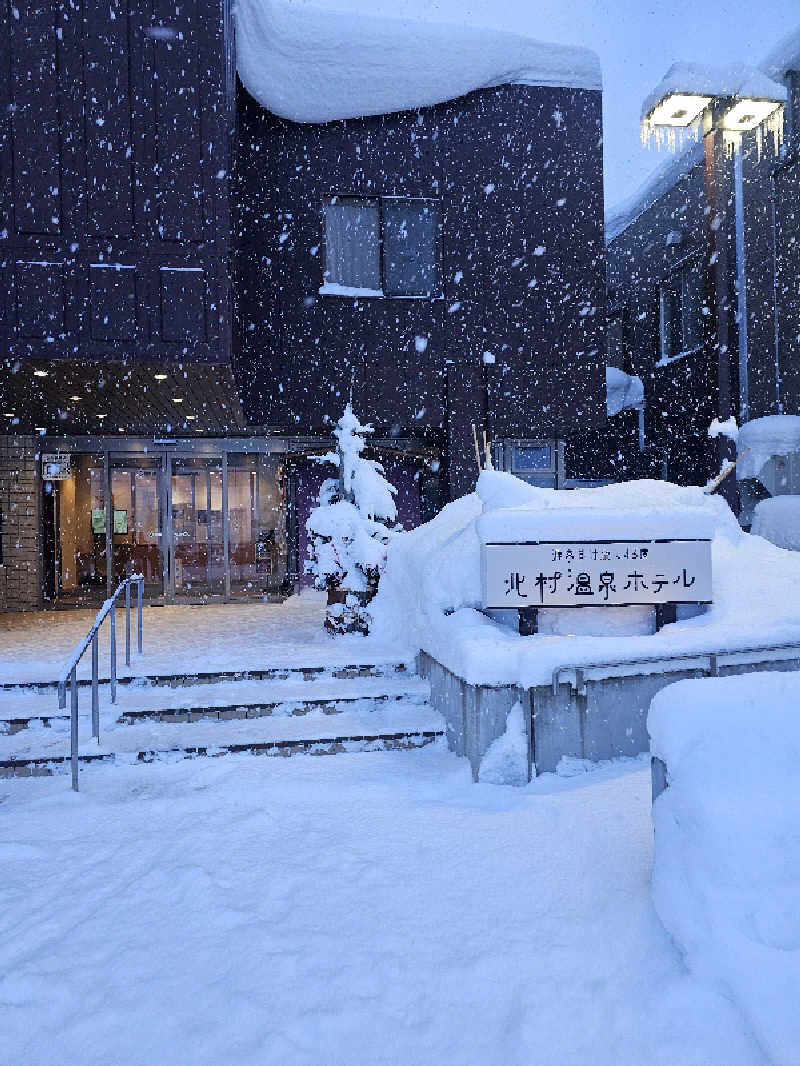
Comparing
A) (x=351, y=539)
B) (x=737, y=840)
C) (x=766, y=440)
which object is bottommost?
(x=737, y=840)

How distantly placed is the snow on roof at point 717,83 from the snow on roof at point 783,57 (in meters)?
3.98

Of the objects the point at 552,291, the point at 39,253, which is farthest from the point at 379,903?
the point at 552,291

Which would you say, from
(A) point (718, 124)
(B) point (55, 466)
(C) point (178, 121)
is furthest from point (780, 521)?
(B) point (55, 466)

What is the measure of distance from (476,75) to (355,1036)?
1335 cm

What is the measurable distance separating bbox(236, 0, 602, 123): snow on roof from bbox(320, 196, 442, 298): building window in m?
1.47

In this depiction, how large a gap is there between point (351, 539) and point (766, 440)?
7.88 m

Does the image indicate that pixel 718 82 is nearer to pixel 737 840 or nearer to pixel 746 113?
pixel 746 113

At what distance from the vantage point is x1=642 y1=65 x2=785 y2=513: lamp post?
864 centimetres

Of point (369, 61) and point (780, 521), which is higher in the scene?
point (369, 61)

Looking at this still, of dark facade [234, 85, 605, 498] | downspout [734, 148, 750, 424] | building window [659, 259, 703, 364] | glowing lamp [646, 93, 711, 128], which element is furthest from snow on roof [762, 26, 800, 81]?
glowing lamp [646, 93, 711, 128]

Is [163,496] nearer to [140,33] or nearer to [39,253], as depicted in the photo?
[39,253]

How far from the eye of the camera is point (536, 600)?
4770 millimetres

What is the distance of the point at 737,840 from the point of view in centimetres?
231

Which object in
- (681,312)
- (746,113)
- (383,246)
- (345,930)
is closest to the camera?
(345,930)
